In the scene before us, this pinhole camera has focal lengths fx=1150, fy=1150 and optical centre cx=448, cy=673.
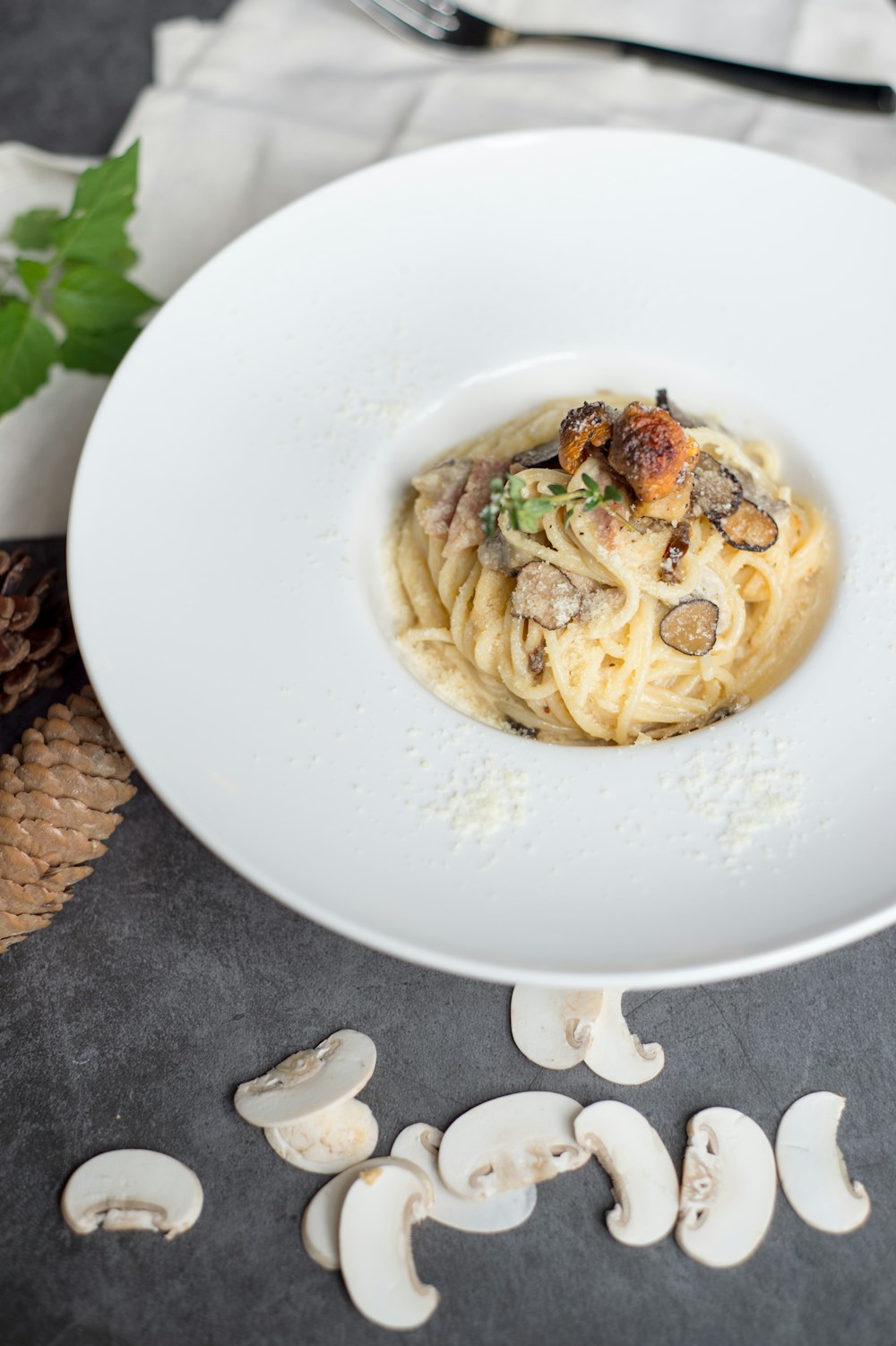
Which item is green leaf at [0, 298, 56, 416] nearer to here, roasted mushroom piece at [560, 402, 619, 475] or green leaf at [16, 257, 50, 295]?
green leaf at [16, 257, 50, 295]

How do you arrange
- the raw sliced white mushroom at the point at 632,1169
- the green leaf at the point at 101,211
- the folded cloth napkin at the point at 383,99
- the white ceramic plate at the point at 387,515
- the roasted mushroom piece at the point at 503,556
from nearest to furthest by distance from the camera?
1. the white ceramic plate at the point at 387,515
2. the raw sliced white mushroom at the point at 632,1169
3. the roasted mushroom piece at the point at 503,556
4. the green leaf at the point at 101,211
5. the folded cloth napkin at the point at 383,99

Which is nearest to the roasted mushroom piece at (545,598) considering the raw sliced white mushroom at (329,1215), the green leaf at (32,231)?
the raw sliced white mushroom at (329,1215)

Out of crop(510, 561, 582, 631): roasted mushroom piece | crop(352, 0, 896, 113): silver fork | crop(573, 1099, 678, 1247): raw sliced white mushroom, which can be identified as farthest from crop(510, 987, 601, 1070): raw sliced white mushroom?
crop(352, 0, 896, 113): silver fork

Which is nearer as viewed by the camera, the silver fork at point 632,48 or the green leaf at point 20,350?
the green leaf at point 20,350

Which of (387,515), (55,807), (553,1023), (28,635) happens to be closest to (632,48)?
(387,515)

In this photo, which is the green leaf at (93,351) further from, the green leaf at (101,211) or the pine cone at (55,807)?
the pine cone at (55,807)

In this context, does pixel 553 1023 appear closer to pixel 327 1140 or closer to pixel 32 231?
pixel 327 1140

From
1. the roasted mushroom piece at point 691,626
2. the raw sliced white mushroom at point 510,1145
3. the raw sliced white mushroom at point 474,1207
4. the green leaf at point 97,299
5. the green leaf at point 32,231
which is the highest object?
the roasted mushroom piece at point 691,626
